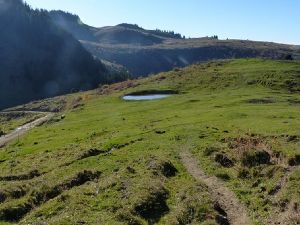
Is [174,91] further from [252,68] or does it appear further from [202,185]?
[202,185]

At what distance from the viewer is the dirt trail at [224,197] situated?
2733 cm

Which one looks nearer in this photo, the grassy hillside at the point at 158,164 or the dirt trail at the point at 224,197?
the dirt trail at the point at 224,197

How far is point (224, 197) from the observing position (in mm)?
31078

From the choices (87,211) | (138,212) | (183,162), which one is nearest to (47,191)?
(87,211)

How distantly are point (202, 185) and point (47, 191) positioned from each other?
35.2 ft

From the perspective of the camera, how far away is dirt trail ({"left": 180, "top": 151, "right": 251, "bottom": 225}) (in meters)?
27.3

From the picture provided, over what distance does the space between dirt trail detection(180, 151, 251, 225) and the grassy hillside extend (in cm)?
54

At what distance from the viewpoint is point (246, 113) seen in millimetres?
68500

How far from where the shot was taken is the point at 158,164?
125 ft

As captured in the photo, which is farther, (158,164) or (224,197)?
(158,164)

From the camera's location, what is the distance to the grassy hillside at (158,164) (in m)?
27.8

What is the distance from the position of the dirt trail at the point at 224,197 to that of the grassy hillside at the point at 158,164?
1.76 ft

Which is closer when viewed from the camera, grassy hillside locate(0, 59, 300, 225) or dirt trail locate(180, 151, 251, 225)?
dirt trail locate(180, 151, 251, 225)

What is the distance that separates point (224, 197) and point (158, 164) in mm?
8383
